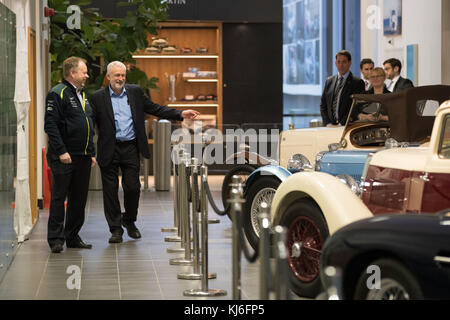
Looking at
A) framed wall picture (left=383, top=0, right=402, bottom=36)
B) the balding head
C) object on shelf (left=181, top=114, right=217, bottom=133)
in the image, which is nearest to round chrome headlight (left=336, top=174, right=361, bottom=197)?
the balding head

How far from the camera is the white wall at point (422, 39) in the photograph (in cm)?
1370

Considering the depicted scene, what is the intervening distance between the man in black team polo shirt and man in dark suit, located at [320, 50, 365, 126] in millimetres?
3485

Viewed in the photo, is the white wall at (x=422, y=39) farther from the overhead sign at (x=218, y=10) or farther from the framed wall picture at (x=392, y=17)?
the overhead sign at (x=218, y=10)

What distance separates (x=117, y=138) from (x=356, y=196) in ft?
12.9

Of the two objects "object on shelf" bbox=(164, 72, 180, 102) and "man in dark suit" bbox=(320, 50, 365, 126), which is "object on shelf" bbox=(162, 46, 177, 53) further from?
"man in dark suit" bbox=(320, 50, 365, 126)

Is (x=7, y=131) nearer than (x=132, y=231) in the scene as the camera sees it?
Yes

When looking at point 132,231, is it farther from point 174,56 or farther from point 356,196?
point 174,56

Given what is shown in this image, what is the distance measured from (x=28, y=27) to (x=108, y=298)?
4.62 meters

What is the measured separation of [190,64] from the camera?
18.8 m

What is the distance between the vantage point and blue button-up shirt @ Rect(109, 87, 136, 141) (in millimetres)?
9234

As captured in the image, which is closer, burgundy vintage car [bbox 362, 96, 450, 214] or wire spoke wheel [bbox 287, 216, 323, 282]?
burgundy vintage car [bbox 362, 96, 450, 214]

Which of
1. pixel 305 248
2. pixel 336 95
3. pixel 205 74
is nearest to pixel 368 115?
pixel 305 248

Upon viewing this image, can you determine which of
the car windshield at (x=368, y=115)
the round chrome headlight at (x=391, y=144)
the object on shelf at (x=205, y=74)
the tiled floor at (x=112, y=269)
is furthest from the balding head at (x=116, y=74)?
the object on shelf at (x=205, y=74)
